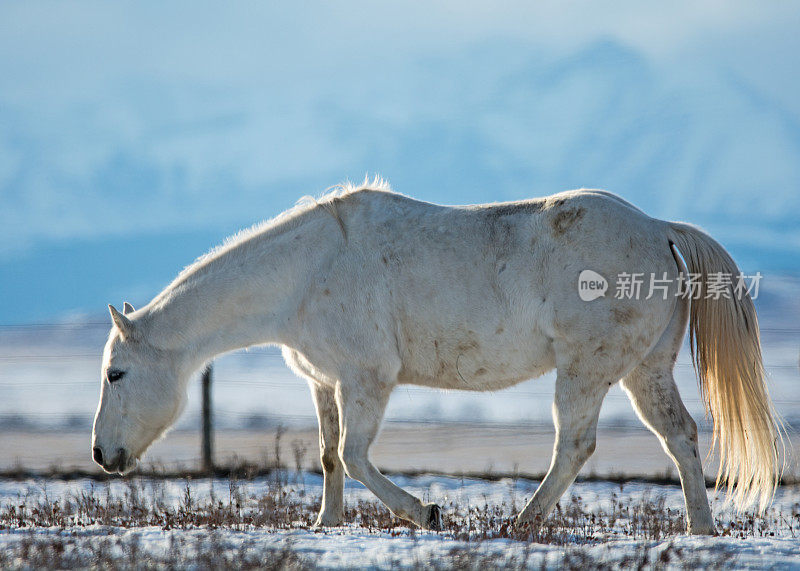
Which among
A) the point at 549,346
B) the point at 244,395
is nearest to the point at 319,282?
the point at 549,346

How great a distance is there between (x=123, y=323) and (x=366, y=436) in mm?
1975

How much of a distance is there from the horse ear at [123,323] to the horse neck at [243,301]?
133mm

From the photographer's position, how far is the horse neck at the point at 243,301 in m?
6.25

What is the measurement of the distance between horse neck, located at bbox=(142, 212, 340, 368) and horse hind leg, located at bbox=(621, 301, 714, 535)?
2480 mm

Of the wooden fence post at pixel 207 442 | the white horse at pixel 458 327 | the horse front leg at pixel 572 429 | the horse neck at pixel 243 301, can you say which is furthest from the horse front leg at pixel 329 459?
the wooden fence post at pixel 207 442

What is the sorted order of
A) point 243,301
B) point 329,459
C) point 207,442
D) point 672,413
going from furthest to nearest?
1. point 207,442
2. point 329,459
3. point 243,301
4. point 672,413

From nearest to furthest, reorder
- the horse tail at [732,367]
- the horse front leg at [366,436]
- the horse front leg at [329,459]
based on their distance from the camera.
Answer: the horse front leg at [366,436] → the horse tail at [732,367] → the horse front leg at [329,459]

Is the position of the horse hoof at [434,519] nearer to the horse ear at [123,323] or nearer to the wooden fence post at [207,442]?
the horse ear at [123,323]

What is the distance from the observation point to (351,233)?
6.30 metres

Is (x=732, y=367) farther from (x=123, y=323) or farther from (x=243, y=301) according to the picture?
(x=123, y=323)

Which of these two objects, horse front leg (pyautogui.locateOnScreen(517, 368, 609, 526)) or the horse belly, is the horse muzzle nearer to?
the horse belly

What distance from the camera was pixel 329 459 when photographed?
6.52 m

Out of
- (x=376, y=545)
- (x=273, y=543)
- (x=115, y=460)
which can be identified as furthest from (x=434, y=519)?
(x=115, y=460)

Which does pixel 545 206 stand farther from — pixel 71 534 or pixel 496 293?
pixel 71 534
